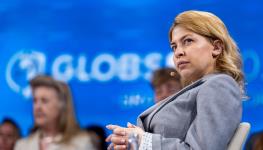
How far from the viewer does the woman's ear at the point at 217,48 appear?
1954mm

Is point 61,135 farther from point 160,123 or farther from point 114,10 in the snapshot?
point 160,123

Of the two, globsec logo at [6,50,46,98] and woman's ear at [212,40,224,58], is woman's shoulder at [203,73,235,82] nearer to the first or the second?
woman's ear at [212,40,224,58]

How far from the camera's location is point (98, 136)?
152 inches

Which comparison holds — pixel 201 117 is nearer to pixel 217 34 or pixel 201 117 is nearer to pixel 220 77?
pixel 220 77

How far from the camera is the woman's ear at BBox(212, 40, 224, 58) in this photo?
6.41 feet

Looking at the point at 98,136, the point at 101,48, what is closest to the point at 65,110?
the point at 98,136

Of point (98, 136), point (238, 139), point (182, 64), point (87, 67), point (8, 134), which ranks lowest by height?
point (238, 139)

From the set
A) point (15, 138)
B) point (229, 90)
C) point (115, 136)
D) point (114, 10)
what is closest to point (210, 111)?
point (229, 90)

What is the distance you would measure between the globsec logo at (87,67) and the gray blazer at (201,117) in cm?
256

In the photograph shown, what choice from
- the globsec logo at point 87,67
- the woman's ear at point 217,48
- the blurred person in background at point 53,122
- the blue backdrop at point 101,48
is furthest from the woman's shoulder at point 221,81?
the globsec logo at point 87,67

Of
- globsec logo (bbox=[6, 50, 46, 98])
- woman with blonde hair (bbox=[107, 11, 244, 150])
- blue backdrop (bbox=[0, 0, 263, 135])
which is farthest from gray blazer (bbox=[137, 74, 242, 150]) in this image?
globsec logo (bbox=[6, 50, 46, 98])

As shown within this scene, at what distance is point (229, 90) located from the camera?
5.99 feet

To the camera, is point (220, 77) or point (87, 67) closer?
point (220, 77)

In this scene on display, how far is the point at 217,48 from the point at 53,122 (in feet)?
6.20
